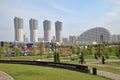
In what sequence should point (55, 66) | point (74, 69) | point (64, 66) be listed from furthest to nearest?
point (55, 66), point (64, 66), point (74, 69)

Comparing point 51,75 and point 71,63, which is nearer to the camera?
point 51,75

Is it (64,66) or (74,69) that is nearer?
(74,69)

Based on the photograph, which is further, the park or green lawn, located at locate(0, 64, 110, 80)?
the park

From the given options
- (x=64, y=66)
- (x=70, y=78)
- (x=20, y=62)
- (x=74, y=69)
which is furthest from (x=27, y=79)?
(x=20, y=62)

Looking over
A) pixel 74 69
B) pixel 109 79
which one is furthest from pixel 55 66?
pixel 109 79

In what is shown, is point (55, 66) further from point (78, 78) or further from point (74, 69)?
point (78, 78)

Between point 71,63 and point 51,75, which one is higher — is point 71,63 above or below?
below

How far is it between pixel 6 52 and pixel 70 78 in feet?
336

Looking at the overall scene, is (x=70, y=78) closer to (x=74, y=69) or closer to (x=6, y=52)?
(x=74, y=69)

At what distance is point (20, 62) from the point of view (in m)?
54.5

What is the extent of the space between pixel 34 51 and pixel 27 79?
94958 millimetres

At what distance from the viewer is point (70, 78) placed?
88.0 ft

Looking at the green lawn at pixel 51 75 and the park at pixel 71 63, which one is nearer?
the green lawn at pixel 51 75

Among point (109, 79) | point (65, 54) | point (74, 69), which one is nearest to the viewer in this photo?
point (109, 79)
